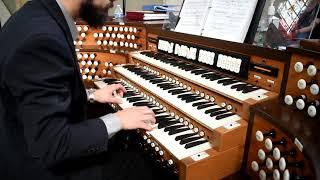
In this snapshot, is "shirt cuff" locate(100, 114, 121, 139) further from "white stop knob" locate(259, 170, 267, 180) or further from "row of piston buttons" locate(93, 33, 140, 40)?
"row of piston buttons" locate(93, 33, 140, 40)

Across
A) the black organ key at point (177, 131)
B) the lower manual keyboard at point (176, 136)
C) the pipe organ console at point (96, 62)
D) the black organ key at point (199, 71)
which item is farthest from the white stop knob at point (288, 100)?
the pipe organ console at point (96, 62)

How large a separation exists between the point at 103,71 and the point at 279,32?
1.80 metres

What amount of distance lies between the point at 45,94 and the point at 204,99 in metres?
1.01

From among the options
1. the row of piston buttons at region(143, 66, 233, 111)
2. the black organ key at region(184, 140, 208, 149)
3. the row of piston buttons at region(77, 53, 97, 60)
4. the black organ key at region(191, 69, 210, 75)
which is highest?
the black organ key at region(191, 69, 210, 75)

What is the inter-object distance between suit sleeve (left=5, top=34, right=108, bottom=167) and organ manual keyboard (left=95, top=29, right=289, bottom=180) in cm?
56

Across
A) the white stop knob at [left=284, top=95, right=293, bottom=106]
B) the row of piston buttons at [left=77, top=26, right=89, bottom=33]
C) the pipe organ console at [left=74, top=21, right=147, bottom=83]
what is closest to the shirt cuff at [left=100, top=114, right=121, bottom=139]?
the white stop knob at [left=284, top=95, right=293, bottom=106]

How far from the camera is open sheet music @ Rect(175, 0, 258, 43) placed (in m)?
1.60

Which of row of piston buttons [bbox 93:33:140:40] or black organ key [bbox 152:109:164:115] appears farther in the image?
row of piston buttons [bbox 93:33:140:40]

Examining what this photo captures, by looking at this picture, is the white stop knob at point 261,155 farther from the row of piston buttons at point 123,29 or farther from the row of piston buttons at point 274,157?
the row of piston buttons at point 123,29

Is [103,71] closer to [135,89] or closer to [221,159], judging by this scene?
[135,89]

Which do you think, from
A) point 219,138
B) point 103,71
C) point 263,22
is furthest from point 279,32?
point 103,71

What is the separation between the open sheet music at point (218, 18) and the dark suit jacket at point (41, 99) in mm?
1037

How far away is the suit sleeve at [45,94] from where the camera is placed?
2.77 ft

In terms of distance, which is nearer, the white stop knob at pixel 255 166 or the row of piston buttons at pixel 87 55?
the white stop knob at pixel 255 166
